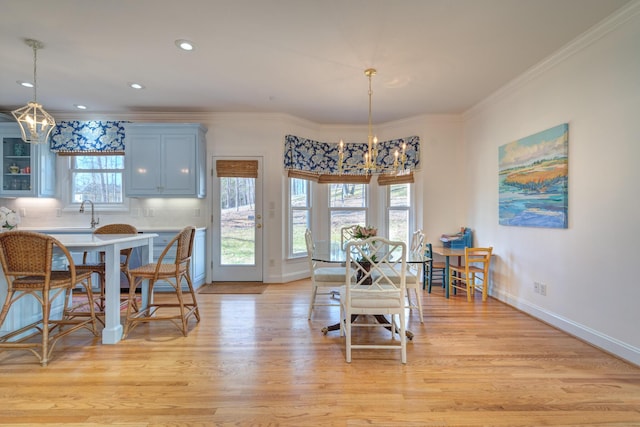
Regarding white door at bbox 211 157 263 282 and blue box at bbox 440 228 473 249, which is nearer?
blue box at bbox 440 228 473 249

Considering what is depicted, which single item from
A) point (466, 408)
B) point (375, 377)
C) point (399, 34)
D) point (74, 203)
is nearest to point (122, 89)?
point (74, 203)

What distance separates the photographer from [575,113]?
2736mm

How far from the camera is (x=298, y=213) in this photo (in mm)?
5020

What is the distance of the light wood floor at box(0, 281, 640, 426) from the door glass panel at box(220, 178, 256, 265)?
187 cm

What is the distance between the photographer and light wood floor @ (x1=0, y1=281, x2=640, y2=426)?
168cm

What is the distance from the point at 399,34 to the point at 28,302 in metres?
4.05

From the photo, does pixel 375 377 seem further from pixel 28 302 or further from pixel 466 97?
pixel 466 97

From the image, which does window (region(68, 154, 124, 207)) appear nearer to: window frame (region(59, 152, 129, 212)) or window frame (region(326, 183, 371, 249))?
window frame (region(59, 152, 129, 212))

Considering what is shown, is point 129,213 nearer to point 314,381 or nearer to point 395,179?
point 314,381

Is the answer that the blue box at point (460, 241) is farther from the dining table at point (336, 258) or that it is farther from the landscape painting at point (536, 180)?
the dining table at point (336, 258)

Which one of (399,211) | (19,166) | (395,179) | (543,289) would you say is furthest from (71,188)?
(543,289)

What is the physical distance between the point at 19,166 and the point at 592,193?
7.00 meters

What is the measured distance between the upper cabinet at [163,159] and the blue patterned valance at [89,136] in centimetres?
37

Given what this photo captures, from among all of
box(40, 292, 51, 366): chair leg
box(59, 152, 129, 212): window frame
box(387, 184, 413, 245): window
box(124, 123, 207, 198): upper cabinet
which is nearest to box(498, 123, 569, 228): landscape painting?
box(387, 184, 413, 245): window
